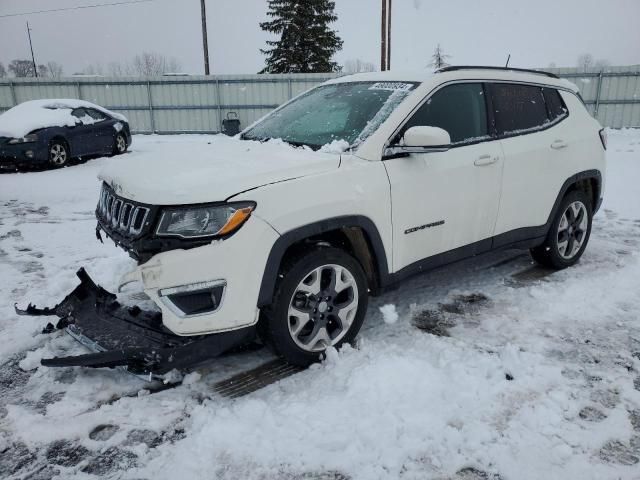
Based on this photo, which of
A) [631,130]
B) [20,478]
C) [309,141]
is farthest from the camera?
[631,130]

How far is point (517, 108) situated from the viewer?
4.30 m

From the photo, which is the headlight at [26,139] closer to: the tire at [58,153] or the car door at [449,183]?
the tire at [58,153]

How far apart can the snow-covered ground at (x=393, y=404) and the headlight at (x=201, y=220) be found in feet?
3.11

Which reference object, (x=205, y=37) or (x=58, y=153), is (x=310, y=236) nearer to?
(x=58, y=153)

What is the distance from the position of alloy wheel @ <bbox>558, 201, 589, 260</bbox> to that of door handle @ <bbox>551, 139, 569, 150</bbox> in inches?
22.2

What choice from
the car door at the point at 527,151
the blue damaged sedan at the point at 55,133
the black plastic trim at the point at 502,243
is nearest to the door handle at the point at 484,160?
the car door at the point at 527,151

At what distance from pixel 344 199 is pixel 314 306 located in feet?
2.18

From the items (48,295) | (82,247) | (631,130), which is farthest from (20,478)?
(631,130)

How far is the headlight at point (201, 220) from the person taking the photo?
8.85ft

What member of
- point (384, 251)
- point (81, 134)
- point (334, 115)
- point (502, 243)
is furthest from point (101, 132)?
point (384, 251)

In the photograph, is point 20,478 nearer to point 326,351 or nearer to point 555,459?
point 326,351

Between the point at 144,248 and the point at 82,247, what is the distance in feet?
11.6

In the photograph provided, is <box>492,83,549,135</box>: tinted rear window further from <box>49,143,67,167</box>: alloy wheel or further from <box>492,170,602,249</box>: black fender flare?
→ <box>49,143,67,167</box>: alloy wheel

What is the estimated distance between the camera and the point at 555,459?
7.94ft
